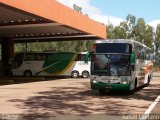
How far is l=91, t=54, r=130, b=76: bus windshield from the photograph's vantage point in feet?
57.6

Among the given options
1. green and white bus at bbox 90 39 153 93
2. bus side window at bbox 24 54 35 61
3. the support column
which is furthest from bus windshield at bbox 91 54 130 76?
the support column

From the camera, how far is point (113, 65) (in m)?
17.6

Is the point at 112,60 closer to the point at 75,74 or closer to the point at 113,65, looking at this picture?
the point at 113,65

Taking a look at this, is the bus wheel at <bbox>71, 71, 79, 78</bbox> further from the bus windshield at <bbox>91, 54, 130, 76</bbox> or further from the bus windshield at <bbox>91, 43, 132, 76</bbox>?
the bus windshield at <bbox>91, 54, 130, 76</bbox>

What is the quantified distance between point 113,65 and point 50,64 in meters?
22.4

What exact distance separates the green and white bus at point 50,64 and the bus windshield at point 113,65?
20.7m

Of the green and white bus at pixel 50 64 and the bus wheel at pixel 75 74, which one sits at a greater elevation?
the green and white bus at pixel 50 64

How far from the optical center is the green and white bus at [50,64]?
38.8 metres

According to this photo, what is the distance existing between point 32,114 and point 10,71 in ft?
101

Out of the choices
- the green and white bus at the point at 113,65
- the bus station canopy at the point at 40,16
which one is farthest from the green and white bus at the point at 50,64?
the green and white bus at the point at 113,65

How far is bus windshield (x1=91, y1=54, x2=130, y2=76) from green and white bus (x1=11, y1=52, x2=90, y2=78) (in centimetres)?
2066

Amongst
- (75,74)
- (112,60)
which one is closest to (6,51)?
(75,74)

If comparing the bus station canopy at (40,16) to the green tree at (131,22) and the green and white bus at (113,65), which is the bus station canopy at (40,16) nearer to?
the green and white bus at (113,65)

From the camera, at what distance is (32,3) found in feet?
78.1
